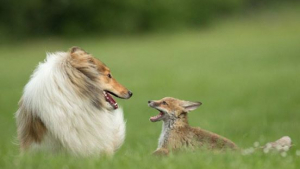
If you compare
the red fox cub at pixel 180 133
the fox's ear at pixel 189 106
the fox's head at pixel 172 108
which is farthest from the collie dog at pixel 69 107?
the fox's ear at pixel 189 106

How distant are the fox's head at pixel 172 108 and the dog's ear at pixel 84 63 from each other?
144 cm

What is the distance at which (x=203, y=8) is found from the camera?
5800 cm

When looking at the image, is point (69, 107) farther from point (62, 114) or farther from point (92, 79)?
point (92, 79)

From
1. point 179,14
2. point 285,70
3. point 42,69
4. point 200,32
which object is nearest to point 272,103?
point 285,70

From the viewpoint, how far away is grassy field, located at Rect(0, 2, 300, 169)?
26.6ft

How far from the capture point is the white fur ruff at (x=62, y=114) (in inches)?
334

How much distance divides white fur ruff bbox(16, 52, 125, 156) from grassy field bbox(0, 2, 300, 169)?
26 centimetres

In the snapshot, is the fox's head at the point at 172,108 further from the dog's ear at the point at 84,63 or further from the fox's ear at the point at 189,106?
the dog's ear at the point at 84,63

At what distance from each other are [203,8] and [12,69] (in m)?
28.9

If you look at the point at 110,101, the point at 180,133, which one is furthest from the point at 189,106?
the point at 110,101

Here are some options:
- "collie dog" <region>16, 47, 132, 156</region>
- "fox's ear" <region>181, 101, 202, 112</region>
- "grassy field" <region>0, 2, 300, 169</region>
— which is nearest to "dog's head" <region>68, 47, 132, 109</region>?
"collie dog" <region>16, 47, 132, 156</region>

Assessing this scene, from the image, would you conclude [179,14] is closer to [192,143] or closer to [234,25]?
[234,25]

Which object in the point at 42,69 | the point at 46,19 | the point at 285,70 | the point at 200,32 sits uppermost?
the point at 200,32

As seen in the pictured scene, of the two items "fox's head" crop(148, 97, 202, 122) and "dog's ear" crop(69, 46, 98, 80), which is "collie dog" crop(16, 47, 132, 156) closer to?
A: "dog's ear" crop(69, 46, 98, 80)
